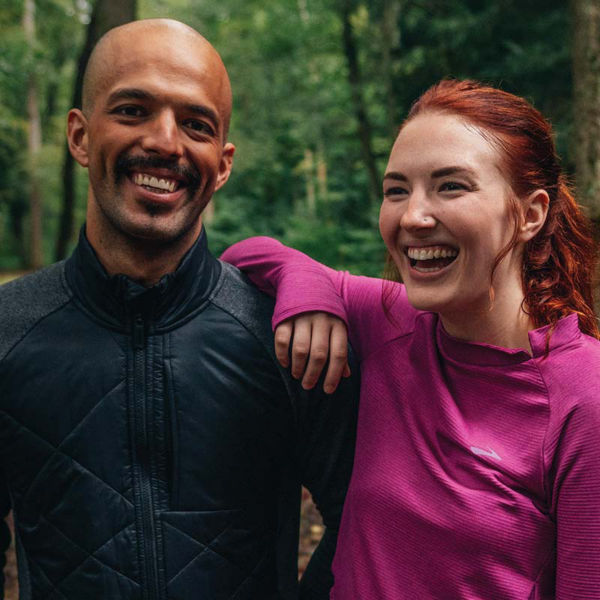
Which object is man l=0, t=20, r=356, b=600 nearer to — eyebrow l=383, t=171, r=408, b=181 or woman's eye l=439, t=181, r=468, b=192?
eyebrow l=383, t=171, r=408, b=181

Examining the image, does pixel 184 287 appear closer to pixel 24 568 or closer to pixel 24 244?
pixel 24 568

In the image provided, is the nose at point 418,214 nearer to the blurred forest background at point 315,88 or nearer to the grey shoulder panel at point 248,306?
the grey shoulder panel at point 248,306

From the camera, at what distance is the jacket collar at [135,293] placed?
1845 mm

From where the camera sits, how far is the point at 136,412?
1.82m

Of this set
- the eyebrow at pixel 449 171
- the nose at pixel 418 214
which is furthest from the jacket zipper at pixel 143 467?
the eyebrow at pixel 449 171

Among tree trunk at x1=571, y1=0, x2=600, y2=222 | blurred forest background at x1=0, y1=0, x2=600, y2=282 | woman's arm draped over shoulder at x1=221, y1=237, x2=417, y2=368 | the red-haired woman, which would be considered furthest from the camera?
blurred forest background at x1=0, y1=0, x2=600, y2=282

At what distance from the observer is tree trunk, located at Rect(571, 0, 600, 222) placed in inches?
176

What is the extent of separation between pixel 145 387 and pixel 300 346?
49 centimetres

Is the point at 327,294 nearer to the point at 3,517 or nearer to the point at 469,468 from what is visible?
the point at 469,468

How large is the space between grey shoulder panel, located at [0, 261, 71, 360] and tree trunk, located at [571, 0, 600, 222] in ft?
12.2

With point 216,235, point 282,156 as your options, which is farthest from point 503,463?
point 282,156

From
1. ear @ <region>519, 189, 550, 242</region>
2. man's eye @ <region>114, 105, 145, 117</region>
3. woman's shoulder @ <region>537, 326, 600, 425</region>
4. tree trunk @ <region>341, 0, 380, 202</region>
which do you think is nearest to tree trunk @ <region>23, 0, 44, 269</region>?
tree trunk @ <region>341, 0, 380, 202</region>

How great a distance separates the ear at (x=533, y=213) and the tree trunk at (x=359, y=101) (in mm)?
11353

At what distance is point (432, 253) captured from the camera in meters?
1.64
